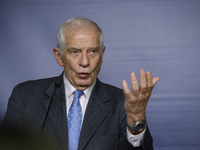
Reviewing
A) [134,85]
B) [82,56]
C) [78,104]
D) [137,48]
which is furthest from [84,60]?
[137,48]

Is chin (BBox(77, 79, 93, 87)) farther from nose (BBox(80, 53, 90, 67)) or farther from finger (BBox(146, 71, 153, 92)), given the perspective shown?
finger (BBox(146, 71, 153, 92))

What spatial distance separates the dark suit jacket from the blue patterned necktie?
0.03m

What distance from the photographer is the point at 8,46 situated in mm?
2215

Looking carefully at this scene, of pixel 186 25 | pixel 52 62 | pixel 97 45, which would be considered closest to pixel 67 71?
pixel 97 45

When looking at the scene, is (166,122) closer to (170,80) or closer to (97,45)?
(170,80)

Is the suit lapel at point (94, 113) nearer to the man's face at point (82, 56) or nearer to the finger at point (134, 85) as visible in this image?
the man's face at point (82, 56)

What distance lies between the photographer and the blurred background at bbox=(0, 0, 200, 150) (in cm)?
212

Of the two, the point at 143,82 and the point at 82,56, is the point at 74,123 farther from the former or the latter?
the point at 143,82

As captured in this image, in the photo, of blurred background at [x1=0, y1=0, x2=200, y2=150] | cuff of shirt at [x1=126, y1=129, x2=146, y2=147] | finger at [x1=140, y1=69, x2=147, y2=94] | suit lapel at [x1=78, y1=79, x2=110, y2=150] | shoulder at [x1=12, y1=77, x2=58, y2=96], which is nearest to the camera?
finger at [x1=140, y1=69, x2=147, y2=94]

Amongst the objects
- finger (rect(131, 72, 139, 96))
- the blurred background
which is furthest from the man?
the blurred background

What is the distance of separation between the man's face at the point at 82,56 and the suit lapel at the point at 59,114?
113 millimetres

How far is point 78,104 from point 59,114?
115mm

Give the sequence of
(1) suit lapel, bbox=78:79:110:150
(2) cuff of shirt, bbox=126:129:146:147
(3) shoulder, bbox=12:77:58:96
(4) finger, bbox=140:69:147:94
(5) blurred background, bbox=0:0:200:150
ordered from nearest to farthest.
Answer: (4) finger, bbox=140:69:147:94
(2) cuff of shirt, bbox=126:129:146:147
(1) suit lapel, bbox=78:79:110:150
(3) shoulder, bbox=12:77:58:96
(5) blurred background, bbox=0:0:200:150

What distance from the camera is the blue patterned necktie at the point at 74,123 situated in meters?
1.36
